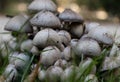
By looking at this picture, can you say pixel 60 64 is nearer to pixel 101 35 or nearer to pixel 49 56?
pixel 49 56

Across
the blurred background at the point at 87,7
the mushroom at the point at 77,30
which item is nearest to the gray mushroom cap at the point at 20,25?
the mushroom at the point at 77,30

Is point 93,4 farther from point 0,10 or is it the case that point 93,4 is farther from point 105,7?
point 0,10

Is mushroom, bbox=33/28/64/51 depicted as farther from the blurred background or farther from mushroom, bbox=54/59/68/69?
the blurred background

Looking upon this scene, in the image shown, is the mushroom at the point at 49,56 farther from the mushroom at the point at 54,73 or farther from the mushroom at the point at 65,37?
the mushroom at the point at 65,37

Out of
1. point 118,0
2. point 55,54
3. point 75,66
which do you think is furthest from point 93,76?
point 118,0

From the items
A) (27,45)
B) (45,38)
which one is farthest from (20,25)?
(45,38)

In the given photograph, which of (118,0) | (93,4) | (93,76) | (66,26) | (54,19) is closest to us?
(93,76)

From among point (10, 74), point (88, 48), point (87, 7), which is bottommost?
point (87, 7)
